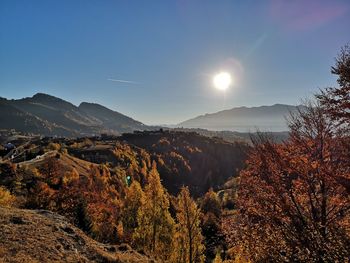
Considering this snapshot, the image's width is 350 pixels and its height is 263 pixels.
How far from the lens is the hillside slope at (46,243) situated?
2105 centimetres

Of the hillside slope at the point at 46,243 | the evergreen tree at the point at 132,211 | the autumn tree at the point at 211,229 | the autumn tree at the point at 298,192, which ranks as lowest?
the autumn tree at the point at 211,229

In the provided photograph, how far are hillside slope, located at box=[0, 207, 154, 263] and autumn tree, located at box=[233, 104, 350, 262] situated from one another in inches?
507

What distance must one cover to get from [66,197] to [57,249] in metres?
38.3

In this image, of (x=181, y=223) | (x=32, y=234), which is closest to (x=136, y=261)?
(x=32, y=234)

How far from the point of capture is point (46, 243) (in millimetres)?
23781

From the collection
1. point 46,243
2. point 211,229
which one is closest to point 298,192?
point 46,243

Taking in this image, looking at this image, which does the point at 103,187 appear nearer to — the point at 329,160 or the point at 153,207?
the point at 153,207

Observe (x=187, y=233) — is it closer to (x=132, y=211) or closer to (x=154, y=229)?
(x=154, y=229)

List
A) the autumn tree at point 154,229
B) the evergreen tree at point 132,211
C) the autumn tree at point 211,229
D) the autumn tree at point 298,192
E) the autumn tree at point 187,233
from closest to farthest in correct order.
Result: the autumn tree at point 298,192 < the autumn tree at point 187,233 < the autumn tree at point 154,229 < the evergreen tree at point 132,211 < the autumn tree at point 211,229

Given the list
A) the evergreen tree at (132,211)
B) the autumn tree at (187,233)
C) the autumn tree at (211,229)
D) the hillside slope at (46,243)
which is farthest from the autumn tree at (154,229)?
the autumn tree at (211,229)

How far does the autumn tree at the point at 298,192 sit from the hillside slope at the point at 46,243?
42.3ft

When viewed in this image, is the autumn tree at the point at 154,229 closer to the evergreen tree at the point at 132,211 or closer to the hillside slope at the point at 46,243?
the evergreen tree at the point at 132,211

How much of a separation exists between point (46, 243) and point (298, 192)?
1844 cm

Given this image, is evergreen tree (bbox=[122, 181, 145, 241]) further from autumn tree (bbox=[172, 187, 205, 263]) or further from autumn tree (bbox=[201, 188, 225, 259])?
autumn tree (bbox=[172, 187, 205, 263])
